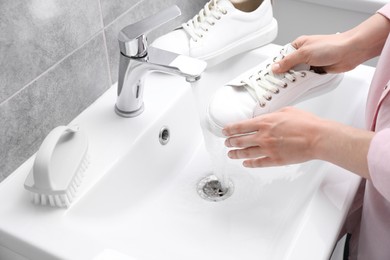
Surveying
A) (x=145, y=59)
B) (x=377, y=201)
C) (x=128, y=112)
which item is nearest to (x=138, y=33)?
(x=145, y=59)

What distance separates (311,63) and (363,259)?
0.30m

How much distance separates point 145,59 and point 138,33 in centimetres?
4

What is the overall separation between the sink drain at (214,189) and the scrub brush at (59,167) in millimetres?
209

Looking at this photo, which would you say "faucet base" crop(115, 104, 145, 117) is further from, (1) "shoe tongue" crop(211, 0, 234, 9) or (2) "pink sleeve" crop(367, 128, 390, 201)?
(2) "pink sleeve" crop(367, 128, 390, 201)

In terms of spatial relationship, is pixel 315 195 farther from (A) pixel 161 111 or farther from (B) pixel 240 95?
(A) pixel 161 111

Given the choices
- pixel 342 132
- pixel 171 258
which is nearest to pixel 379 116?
pixel 342 132

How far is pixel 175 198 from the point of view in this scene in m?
0.73

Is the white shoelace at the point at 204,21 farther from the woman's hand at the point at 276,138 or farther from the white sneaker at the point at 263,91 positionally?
the woman's hand at the point at 276,138

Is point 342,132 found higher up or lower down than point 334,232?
higher up

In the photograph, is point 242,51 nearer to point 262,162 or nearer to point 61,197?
point 262,162

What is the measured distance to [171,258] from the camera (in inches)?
24.1

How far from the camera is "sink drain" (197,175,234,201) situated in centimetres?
74

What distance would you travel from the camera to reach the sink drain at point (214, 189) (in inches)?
29.1

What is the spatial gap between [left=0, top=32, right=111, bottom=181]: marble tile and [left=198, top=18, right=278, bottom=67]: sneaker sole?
187 millimetres
